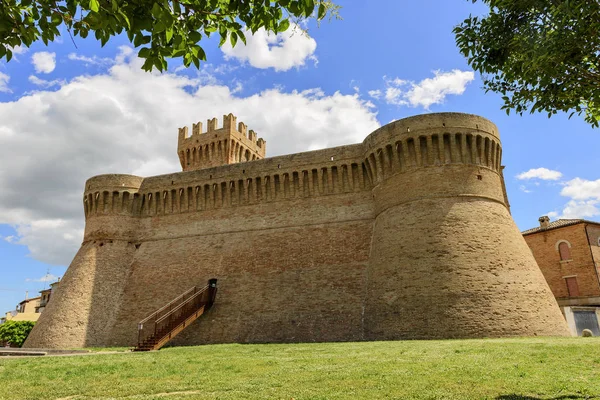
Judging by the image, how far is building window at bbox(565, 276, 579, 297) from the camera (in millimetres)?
31791

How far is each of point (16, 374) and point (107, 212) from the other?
752 inches

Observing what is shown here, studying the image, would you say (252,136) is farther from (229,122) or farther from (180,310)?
(180,310)

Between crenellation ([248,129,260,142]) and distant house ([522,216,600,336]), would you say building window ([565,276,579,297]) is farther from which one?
crenellation ([248,129,260,142])

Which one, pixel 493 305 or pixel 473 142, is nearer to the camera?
pixel 493 305

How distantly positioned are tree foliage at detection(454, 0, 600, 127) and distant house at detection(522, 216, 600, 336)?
27.1 meters

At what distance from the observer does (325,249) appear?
75.0ft

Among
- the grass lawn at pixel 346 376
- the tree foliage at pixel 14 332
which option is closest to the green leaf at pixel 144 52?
the grass lawn at pixel 346 376

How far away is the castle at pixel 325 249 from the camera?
18.3m

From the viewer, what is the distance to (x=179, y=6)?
550 cm

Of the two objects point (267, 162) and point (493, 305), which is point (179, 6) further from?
point (267, 162)

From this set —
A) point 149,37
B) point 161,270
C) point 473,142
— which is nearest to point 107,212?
point 161,270

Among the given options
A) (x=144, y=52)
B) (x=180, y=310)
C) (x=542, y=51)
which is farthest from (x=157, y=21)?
(x=180, y=310)

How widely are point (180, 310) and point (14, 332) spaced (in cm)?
2948

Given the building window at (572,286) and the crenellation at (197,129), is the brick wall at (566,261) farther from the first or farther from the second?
the crenellation at (197,129)
